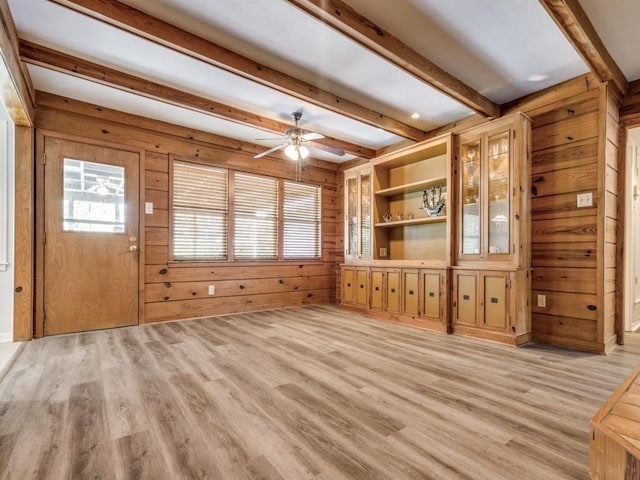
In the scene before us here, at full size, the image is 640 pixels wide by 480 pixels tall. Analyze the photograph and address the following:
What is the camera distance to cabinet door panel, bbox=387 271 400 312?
4391 mm

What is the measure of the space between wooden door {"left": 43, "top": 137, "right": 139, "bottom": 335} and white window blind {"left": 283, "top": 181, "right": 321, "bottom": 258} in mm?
2262

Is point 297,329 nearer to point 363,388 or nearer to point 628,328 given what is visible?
point 363,388

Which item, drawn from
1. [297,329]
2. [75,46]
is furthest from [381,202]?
[75,46]

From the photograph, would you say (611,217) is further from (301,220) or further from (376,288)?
(301,220)

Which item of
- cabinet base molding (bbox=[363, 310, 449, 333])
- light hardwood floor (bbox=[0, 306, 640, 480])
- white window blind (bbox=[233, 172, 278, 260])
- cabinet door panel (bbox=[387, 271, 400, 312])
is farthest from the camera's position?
white window blind (bbox=[233, 172, 278, 260])

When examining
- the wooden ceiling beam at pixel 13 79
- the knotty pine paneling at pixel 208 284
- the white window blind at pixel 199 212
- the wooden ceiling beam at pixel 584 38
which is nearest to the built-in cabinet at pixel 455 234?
Result: the wooden ceiling beam at pixel 584 38

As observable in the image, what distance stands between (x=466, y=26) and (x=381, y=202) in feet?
9.57

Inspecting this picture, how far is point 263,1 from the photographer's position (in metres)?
2.20

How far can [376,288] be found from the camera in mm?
4719

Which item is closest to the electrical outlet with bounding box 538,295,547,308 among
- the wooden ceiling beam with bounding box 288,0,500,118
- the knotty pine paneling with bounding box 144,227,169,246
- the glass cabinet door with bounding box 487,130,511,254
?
the glass cabinet door with bounding box 487,130,511,254

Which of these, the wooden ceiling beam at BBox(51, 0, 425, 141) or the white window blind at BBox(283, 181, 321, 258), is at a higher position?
the wooden ceiling beam at BBox(51, 0, 425, 141)

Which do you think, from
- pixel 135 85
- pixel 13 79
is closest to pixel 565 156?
pixel 135 85

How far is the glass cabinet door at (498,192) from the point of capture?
3469 millimetres

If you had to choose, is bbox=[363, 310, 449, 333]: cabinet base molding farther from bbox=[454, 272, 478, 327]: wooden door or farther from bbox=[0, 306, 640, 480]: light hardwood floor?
bbox=[0, 306, 640, 480]: light hardwood floor
